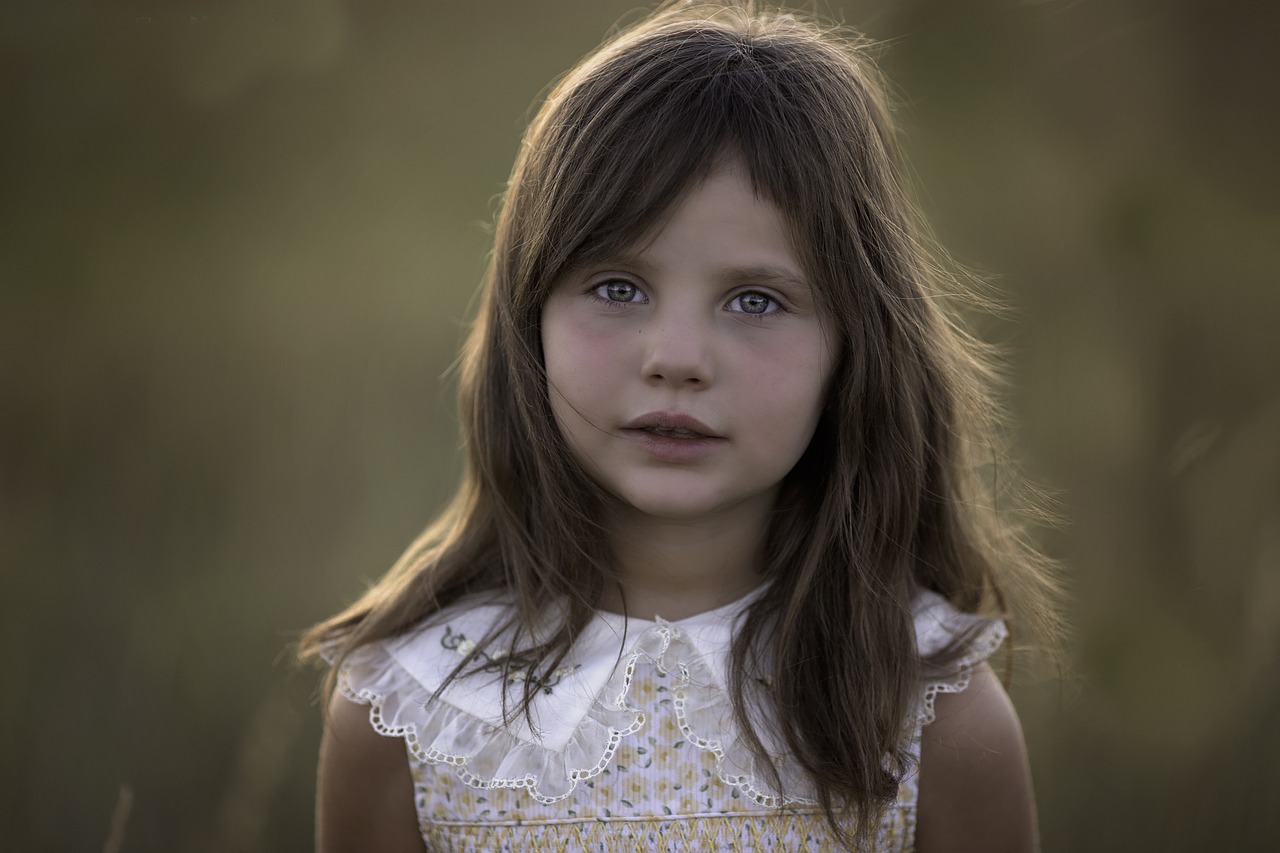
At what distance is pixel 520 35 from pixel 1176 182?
1.53 m

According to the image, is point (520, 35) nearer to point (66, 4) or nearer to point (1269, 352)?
point (66, 4)

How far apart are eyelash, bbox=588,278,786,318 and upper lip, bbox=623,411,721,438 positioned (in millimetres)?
133

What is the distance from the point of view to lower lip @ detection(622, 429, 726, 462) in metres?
1.29

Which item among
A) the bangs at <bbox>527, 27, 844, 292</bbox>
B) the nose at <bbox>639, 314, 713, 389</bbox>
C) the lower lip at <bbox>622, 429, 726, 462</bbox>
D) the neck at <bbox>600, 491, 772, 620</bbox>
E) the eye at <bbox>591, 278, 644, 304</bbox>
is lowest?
the neck at <bbox>600, 491, 772, 620</bbox>

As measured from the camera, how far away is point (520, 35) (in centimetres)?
264

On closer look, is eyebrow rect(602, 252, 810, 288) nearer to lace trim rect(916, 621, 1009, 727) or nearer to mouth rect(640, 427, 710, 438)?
mouth rect(640, 427, 710, 438)

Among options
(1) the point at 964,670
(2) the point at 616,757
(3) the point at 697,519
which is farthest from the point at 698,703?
(1) the point at 964,670

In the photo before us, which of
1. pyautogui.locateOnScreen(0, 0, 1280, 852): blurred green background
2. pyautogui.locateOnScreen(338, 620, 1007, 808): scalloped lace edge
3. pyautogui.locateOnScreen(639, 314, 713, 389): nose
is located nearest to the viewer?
pyautogui.locateOnScreen(639, 314, 713, 389): nose

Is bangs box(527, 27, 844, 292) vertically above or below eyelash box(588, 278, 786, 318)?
above

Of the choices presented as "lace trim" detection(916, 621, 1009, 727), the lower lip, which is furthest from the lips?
"lace trim" detection(916, 621, 1009, 727)

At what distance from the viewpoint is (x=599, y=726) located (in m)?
1.43

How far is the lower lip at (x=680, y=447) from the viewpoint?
129cm

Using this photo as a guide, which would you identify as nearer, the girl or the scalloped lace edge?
the girl

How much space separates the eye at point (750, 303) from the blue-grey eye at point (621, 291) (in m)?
0.12
